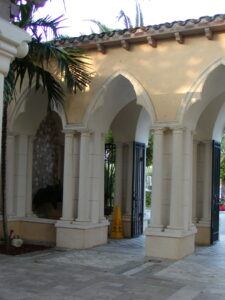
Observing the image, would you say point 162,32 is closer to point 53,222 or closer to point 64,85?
point 64,85

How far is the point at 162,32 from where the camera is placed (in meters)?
9.83

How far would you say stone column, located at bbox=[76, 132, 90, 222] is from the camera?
10.9 meters

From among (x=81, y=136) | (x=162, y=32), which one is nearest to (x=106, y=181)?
(x=81, y=136)

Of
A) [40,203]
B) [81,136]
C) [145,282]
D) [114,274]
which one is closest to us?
[145,282]

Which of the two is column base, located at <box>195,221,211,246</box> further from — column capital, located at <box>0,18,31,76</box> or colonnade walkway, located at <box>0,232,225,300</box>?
column capital, located at <box>0,18,31,76</box>

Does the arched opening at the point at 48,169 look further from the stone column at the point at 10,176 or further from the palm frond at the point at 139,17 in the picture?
the palm frond at the point at 139,17

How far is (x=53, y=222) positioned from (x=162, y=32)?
5.16 meters

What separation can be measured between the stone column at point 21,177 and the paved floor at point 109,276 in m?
2.22

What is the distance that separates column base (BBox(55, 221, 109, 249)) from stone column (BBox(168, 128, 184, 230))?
2009 millimetres

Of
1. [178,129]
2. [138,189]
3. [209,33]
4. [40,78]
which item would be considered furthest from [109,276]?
[138,189]

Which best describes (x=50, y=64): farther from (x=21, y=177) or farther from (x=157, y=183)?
(x=157, y=183)

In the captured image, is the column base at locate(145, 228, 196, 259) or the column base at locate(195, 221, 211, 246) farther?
the column base at locate(195, 221, 211, 246)

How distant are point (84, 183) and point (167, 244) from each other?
8.14ft

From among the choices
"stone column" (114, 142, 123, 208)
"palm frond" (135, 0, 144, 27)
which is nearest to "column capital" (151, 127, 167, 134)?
"stone column" (114, 142, 123, 208)
